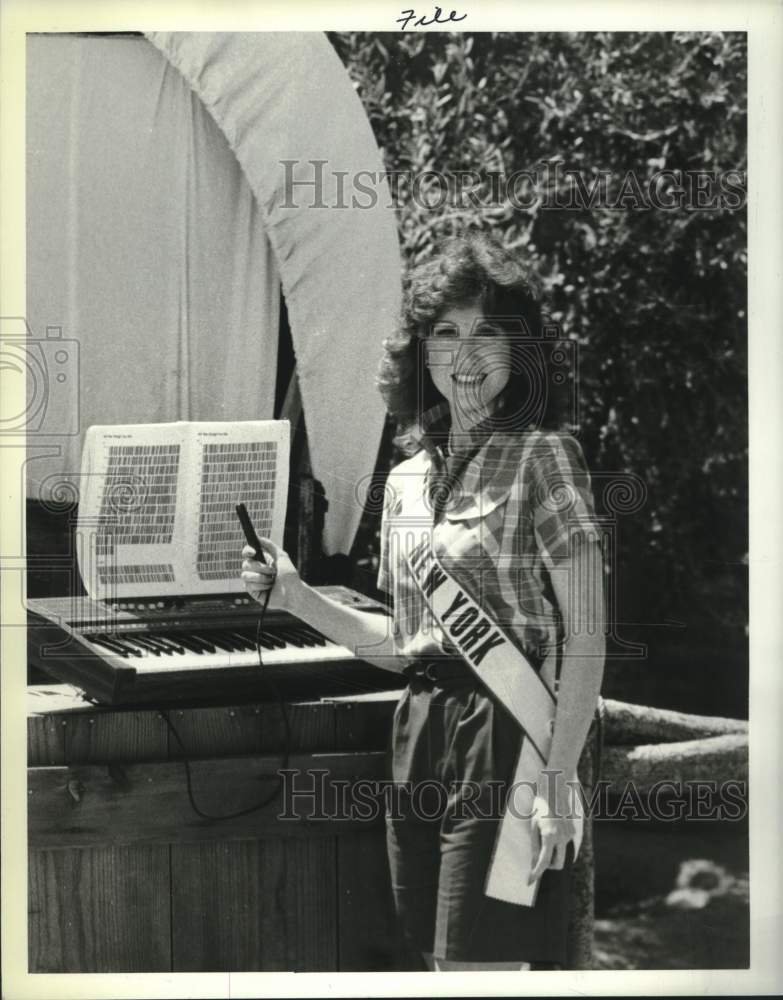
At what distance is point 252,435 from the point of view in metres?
3.73

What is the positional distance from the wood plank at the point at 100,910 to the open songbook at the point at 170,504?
2.46ft

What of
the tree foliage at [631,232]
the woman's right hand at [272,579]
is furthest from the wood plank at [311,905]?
the tree foliage at [631,232]

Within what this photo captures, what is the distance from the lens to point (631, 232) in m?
3.71

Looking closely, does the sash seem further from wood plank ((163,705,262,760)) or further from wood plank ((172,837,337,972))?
wood plank ((163,705,262,760))

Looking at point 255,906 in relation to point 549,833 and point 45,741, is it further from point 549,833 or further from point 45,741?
point 549,833

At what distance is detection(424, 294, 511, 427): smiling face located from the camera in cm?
366

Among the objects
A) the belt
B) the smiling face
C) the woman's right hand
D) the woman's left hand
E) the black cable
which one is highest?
the smiling face

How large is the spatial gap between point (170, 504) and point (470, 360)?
92cm

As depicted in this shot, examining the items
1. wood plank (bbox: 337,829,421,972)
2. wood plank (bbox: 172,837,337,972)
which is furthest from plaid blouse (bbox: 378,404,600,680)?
wood plank (bbox: 172,837,337,972)

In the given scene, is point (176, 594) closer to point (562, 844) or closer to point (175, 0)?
point (562, 844)

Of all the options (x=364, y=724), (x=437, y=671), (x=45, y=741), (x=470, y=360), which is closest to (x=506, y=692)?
(x=437, y=671)

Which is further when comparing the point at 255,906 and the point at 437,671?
the point at 255,906

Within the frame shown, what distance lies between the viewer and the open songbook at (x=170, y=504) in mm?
3689

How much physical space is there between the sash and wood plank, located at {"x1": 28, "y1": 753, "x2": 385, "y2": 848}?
38cm
